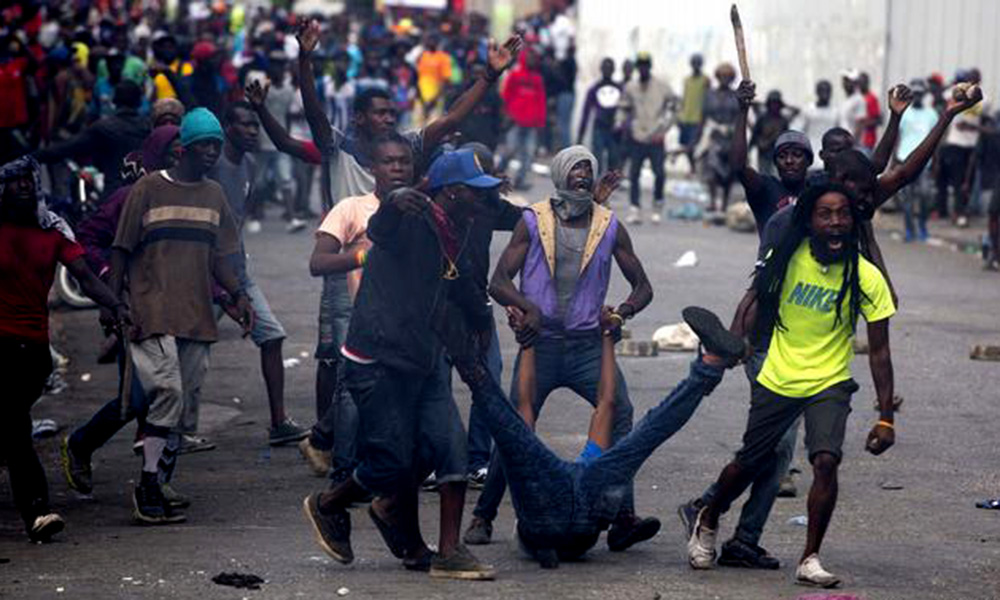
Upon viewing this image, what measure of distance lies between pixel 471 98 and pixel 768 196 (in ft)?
4.86

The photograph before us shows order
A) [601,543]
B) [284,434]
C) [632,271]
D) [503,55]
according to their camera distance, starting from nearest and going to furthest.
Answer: [601,543] < [632,271] < [503,55] < [284,434]

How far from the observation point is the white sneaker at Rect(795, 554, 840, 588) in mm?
7988

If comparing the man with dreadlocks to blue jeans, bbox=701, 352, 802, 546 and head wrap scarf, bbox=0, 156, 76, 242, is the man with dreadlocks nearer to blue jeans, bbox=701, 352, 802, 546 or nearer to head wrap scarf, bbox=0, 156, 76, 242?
blue jeans, bbox=701, 352, 802, 546

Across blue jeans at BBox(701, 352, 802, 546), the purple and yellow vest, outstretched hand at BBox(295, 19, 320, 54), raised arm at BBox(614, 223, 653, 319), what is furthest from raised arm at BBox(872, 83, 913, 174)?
outstretched hand at BBox(295, 19, 320, 54)

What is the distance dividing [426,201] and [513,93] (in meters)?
20.3

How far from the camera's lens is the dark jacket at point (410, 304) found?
8.04m

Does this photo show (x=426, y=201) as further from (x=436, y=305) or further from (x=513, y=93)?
(x=513, y=93)

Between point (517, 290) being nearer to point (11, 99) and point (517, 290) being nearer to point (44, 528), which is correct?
point (44, 528)

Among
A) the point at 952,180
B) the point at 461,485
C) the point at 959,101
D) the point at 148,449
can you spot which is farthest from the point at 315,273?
the point at 952,180

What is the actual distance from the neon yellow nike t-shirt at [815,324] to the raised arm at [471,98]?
2339 mm

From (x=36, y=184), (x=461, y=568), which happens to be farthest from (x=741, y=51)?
(x=36, y=184)

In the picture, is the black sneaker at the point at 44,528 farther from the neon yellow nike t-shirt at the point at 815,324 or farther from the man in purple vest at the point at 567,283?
the neon yellow nike t-shirt at the point at 815,324

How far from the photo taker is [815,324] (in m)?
8.20

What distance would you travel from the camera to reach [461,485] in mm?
8219
